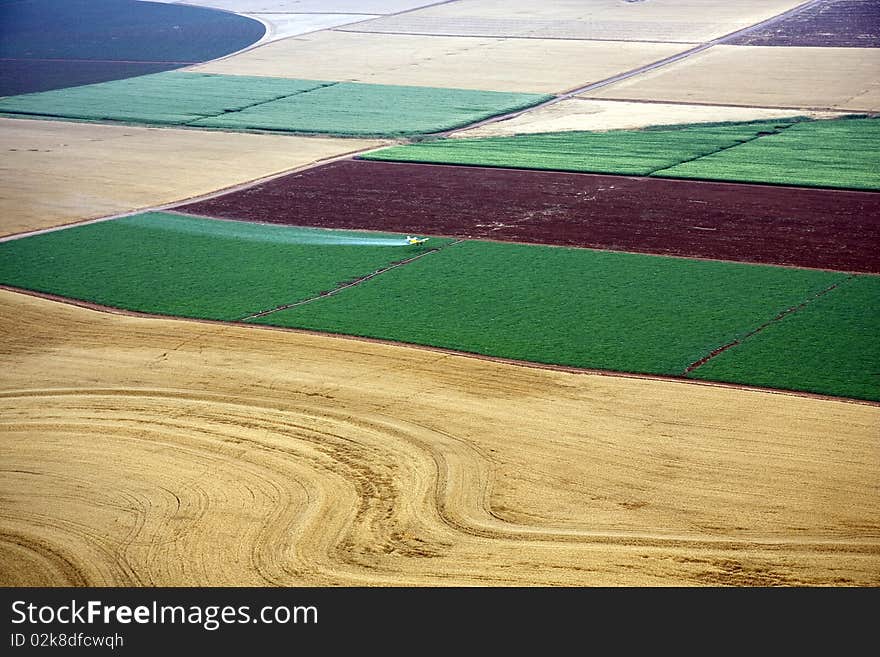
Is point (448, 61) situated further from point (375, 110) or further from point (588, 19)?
point (588, 19)

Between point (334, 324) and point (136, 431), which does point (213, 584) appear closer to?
point (136, 431)

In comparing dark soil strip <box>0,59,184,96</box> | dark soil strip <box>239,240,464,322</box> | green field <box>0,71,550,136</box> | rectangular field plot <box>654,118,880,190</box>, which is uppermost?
dark soil strip <box>0,59,184,96</box>

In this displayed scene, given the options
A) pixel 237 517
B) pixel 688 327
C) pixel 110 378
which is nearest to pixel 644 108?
pixel 688 327

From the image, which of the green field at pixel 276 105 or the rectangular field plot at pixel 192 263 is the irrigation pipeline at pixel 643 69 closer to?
the green field at pixel 276 105

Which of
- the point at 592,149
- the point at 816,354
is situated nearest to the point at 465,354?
the point at 816,354

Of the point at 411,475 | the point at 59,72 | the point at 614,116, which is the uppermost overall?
the point at 59,72

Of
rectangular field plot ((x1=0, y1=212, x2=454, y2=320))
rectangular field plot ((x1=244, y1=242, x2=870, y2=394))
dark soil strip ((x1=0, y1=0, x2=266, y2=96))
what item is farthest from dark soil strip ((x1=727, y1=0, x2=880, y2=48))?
rectangular field plot ((x1=0, y1=212, x2=454, y2=320))

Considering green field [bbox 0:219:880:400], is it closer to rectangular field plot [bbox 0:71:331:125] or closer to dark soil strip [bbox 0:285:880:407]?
dark soil strip [bbox 0:285:880:407]
